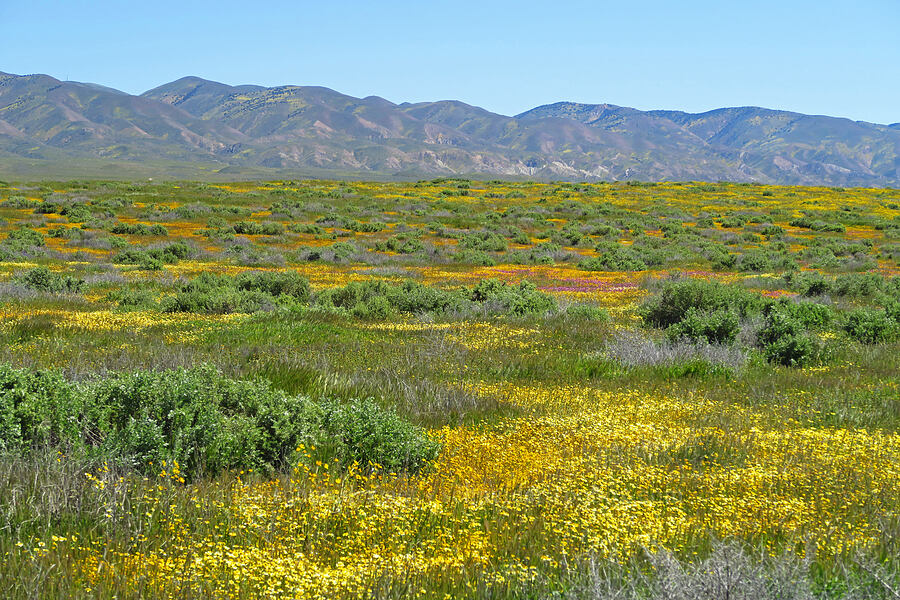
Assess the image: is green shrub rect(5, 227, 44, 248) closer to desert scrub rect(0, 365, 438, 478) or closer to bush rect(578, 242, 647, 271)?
bush rect(578, 242, 647, 271)

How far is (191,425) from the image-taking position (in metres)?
5.07

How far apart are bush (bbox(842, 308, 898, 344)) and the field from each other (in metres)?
0.06

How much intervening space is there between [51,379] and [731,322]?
10.5 meters

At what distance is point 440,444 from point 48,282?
14803mm

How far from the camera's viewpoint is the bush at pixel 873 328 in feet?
39.2

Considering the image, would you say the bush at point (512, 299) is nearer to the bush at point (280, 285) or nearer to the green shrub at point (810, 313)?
the bush at point (280, 285)

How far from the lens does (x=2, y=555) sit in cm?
313

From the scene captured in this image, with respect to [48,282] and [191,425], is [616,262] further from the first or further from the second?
[191,425]

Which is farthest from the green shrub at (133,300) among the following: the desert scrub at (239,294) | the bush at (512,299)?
the bush at (512,299)

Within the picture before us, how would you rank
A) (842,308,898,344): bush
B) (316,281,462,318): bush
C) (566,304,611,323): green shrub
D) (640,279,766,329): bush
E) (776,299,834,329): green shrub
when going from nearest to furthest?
(842,308,898,344): bush, (776,299,834,329): green shrub, (640,279,766,329): bush, (566,304,611,323): green shrub, (316,281,462,318): bush

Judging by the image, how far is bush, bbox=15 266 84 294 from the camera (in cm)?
1575

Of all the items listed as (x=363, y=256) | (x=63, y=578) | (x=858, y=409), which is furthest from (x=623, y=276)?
(x=63, y=578)

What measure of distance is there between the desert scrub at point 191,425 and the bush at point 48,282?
40.0ft

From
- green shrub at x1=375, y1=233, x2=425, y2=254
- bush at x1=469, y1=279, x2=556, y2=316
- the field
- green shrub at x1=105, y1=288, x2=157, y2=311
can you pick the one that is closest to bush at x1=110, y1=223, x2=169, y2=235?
green shrub at x1=375, y1=233, x2=425, y2=254
